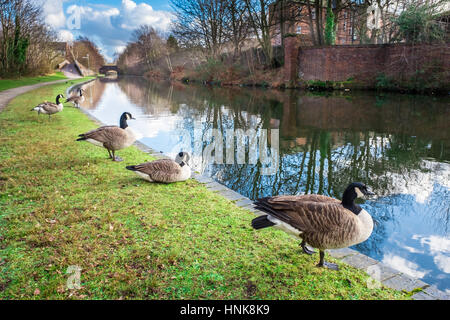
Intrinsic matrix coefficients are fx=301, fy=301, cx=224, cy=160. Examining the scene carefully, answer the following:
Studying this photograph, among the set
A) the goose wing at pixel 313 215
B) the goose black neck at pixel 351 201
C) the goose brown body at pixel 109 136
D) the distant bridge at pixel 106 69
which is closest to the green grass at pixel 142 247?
the goose wing at pixel 313 215

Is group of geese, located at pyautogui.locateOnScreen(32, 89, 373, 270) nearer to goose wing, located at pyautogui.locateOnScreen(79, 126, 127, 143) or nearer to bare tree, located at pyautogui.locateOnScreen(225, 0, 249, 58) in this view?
goose wing, located at pyautogui.locateOnScreen(79, 126, 127, 143)

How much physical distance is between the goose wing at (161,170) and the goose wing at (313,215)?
9.66ft

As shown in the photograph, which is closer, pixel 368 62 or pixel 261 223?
pixel 261 223

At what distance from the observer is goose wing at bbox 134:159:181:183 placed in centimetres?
605

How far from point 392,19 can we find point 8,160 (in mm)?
30365

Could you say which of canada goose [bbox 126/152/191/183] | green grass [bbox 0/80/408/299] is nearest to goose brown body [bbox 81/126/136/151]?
green grass [bbox 0/80/408/299]

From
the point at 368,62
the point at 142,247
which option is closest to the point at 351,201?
the point at 142,247

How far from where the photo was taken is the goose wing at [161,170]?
6.05 m

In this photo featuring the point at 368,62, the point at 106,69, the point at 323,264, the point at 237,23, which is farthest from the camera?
the point at 106,69

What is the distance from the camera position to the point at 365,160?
8672mm

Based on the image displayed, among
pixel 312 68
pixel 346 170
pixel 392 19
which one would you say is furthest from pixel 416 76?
pixel 346 170

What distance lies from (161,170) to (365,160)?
594 centimetres

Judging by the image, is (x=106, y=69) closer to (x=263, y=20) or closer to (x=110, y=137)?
(x=263, y=20)

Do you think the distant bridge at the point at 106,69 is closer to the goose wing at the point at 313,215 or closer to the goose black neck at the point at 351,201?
the goose wing at the point at 313,215
